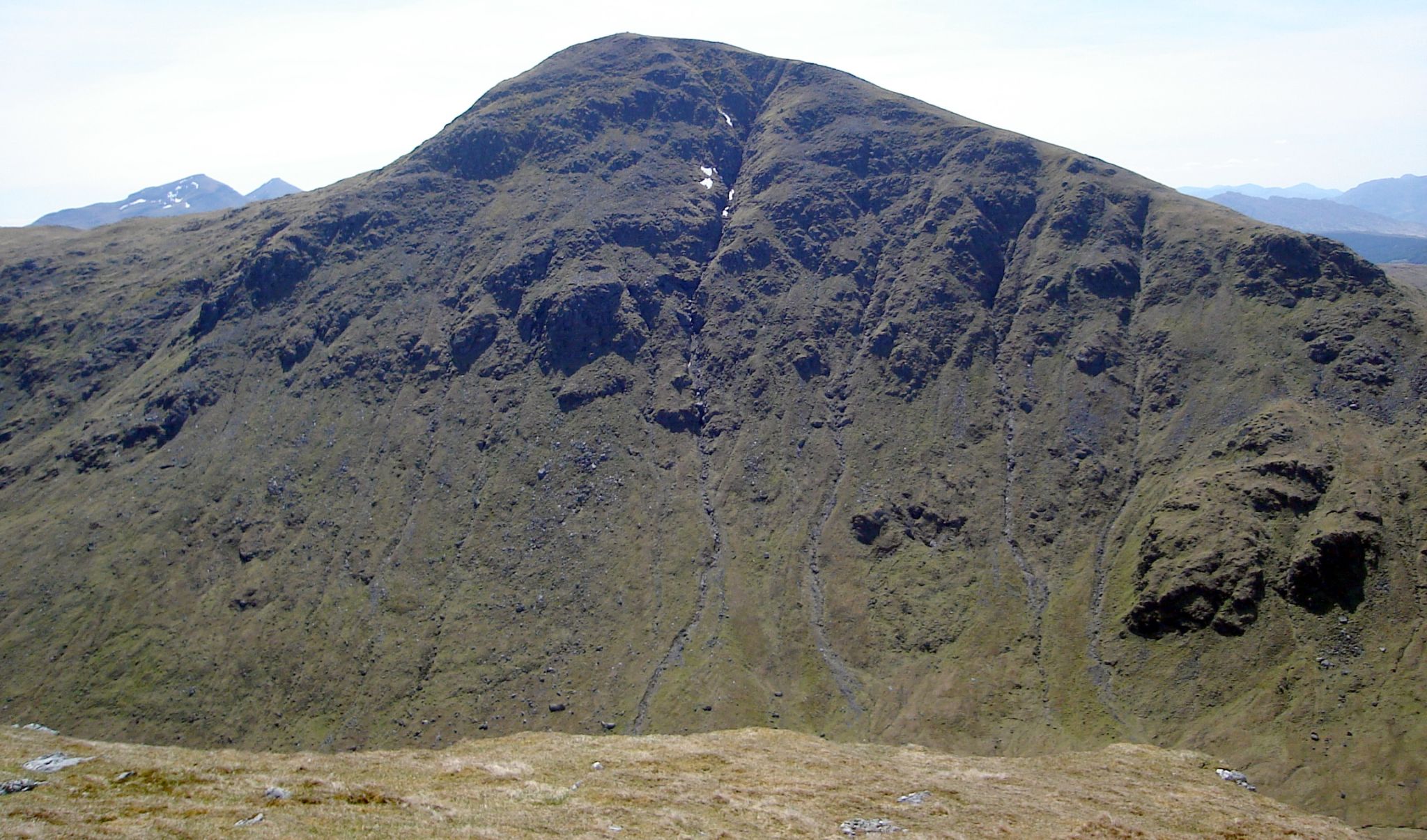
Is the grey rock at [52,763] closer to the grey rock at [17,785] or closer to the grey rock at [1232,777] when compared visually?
the grey rock at [17,785]

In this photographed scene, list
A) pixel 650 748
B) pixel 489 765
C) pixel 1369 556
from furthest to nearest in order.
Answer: pixel 1369 556, pixel 650 748, pixel 489 765

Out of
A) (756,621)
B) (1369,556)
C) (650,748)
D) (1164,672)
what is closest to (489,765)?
(650,748)

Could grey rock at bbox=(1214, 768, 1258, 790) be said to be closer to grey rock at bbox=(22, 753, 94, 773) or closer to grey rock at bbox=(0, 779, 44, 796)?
grey rock at bbox=(0, 779, 44, 796)

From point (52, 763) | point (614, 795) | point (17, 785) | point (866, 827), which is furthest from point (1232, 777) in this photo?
point (52, 763)

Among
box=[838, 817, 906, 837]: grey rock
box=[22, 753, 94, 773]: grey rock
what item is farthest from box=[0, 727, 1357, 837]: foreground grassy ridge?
box=[22, 753, 94, 773]: grey rock

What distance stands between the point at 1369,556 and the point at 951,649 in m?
73.8

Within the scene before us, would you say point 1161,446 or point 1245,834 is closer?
point 1245,834

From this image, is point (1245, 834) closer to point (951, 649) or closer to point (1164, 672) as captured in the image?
point (1164, 672)

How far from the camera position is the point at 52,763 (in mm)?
58500

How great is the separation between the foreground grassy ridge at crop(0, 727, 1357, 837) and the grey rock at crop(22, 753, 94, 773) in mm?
1273

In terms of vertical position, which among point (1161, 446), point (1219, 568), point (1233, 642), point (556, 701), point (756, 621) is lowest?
point (556, 701)

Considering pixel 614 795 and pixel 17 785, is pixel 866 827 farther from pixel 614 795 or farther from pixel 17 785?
pixel 17 785

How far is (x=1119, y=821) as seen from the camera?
6544 centimetres

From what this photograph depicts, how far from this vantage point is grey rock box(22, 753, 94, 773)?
57156mm
